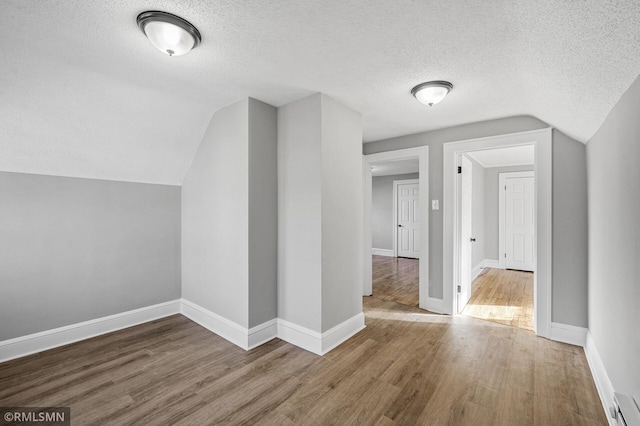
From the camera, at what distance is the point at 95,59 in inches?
76.9

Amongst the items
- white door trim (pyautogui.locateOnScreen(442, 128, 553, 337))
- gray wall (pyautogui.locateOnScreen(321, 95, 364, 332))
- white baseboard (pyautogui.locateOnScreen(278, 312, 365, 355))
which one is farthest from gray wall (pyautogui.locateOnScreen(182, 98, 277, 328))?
white door trim (pyautogui.locateOnScreen(442, 128, 553, 337))

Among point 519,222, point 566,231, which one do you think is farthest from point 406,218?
point 566,231

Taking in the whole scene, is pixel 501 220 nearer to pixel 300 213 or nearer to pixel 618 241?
pixel 618 241

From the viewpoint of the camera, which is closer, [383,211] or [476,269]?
[476,269]

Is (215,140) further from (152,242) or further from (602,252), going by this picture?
(602,252)

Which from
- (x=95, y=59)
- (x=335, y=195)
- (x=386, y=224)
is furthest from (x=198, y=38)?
(x=386, y=224)

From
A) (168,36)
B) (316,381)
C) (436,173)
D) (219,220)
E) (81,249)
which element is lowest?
(316,381)

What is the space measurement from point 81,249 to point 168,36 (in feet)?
8.16

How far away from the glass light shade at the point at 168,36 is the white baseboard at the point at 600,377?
3372 millimetres

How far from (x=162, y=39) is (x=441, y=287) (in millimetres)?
3696

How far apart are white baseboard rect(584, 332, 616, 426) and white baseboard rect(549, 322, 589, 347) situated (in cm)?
10

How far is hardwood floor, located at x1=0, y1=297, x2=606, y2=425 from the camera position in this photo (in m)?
1.78

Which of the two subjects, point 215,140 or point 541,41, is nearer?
point 541,41

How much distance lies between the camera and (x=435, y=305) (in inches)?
141
